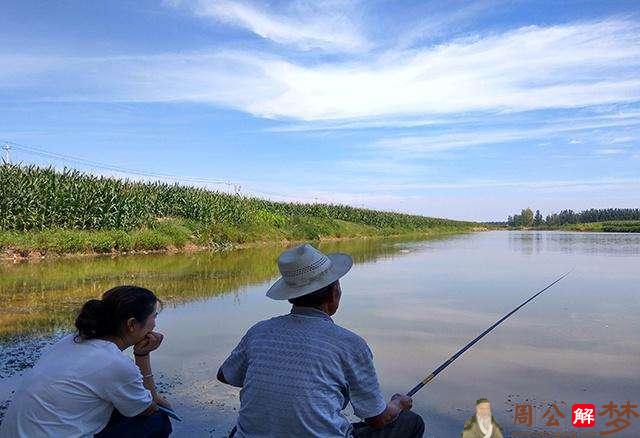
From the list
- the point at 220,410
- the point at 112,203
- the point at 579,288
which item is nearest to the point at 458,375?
the point at 220,410

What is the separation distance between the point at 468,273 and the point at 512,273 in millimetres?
1029

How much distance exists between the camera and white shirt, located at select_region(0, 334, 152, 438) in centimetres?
210

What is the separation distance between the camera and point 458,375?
518 cm

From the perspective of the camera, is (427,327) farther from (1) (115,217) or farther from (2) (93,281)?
(1) (115,217)

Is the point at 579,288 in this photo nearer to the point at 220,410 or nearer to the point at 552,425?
the point at 552,425

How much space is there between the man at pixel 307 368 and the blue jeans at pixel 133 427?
1.53ft

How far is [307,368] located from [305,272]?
14.2 inches

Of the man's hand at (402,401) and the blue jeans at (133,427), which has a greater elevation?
Result: the man's hand at (402,401)

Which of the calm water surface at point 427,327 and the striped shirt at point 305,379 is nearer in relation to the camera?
the striped shirt at point 305,379

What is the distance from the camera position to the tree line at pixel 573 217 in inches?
3895

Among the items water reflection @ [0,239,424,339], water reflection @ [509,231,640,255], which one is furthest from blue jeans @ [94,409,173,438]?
water reflection @ [509,231,640,255]

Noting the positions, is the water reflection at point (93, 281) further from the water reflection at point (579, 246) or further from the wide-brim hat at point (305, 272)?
the water reflection at point (579, 246)
